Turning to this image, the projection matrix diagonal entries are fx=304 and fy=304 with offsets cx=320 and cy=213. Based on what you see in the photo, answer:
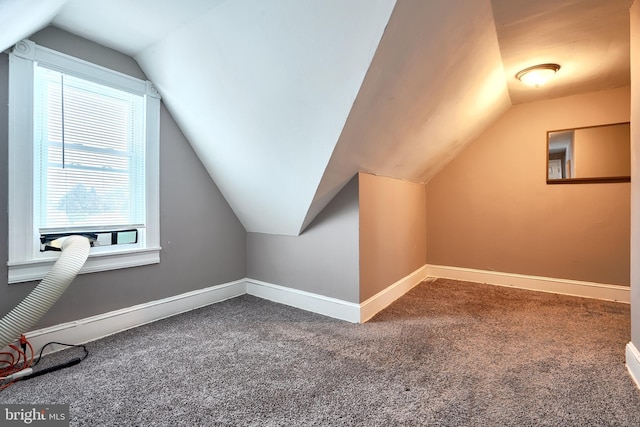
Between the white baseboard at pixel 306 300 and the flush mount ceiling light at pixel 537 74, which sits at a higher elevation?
the flush mount ceiling light at pixel 537 74

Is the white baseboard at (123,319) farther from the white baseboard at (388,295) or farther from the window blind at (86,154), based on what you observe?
the white baseboard at (388,295)

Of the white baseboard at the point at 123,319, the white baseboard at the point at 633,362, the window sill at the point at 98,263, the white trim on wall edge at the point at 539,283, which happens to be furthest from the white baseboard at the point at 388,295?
the window sill at the point at 98,263

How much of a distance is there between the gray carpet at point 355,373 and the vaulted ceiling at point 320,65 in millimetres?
1106

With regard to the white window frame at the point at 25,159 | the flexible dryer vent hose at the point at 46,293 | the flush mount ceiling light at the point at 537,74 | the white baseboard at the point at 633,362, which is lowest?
the white baseboard at the point at 633,362

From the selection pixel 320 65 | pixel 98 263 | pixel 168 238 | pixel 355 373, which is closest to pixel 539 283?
pixel 355 373

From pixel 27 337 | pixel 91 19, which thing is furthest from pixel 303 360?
pixel 91 19

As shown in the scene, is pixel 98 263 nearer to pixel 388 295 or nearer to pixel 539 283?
pixel 388 295

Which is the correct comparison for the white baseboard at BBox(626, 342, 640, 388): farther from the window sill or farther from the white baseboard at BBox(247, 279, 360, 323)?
the window sill

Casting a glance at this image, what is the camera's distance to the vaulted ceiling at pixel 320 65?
153cm

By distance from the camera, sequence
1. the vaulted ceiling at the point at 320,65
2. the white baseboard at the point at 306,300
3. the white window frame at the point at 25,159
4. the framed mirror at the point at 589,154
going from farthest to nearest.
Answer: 1. the framed mirror at the point at 589,154
2. the white baseboard at the point at 306,300
3. the white window frame at the point at 25,159
4. the vaulted ceiling at the point at 320,65

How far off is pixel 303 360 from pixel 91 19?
8.13 feet

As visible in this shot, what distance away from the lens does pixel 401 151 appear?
266 centimetres

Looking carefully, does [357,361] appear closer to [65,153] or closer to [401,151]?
[401,151]

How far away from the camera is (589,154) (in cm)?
312
